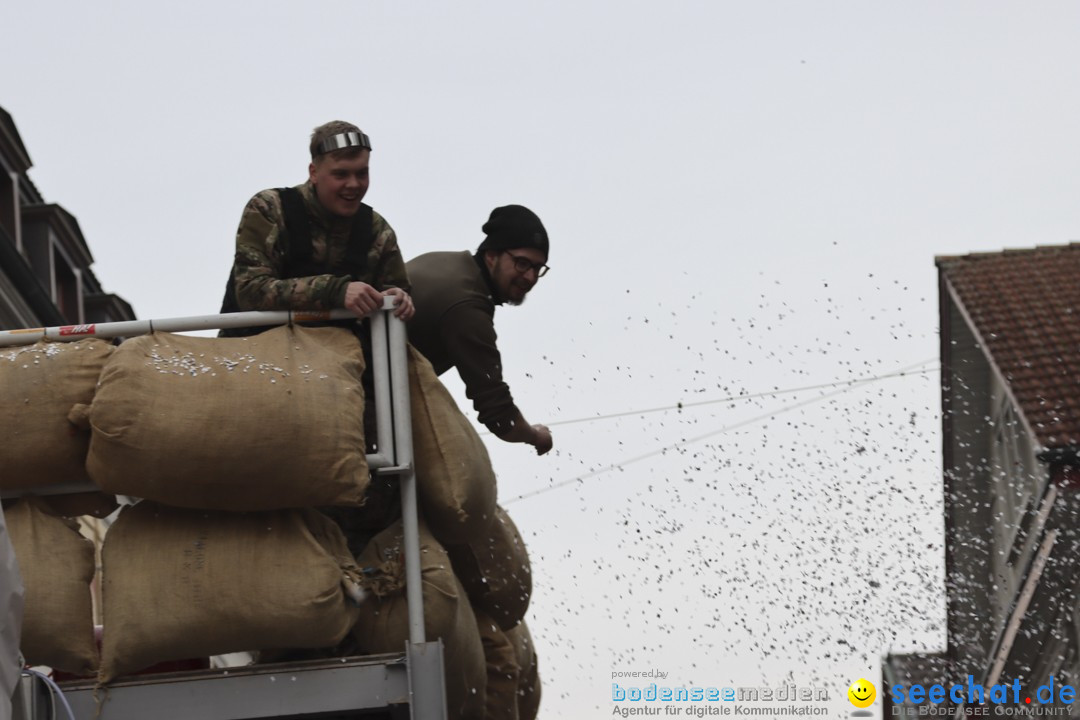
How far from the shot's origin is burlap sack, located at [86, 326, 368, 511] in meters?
5.40

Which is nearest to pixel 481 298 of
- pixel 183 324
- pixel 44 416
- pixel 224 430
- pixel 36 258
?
pixel 183 324

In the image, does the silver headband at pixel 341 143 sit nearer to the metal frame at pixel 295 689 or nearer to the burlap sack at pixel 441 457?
the burlap sack at pixel 441 457

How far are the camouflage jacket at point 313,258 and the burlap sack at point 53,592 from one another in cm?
89

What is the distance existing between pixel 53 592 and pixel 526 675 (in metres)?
2.59

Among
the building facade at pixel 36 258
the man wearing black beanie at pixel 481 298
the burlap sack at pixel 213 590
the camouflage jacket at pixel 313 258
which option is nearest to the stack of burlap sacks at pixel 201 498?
the burlap sack at pixel 213 590

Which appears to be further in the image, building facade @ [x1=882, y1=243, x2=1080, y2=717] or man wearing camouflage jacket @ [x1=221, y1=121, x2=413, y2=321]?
building facade @ [x1=882, y1=243, x2=1080, y2=717]

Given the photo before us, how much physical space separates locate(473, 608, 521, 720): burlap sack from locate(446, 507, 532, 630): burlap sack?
0.05 meters

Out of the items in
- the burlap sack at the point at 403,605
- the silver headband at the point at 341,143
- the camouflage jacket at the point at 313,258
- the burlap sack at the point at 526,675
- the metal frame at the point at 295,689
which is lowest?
the burlap sack at the point at 526,675

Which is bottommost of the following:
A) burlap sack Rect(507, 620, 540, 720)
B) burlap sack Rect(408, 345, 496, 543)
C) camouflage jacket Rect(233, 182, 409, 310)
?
burlap sack Rect(507, 620, 540, 720)

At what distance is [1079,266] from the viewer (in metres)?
21.7

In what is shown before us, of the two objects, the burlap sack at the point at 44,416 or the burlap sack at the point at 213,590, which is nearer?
the burlap sack at the point at 213,590

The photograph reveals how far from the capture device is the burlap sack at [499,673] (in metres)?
7.05

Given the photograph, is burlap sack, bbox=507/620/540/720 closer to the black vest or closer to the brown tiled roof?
the black vest

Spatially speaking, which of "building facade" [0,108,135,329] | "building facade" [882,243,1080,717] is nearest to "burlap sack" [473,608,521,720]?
"building facade" [882,243,1080,717]
